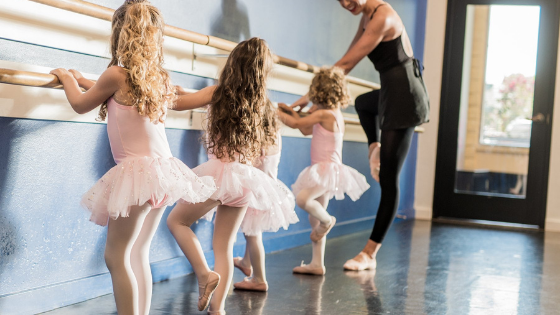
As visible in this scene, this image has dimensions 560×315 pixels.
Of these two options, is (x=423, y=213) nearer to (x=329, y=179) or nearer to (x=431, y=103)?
(x=431, y=103)

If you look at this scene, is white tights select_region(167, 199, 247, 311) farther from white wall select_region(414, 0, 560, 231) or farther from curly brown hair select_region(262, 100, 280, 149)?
white wall select_region(414, 0, 560, 231)

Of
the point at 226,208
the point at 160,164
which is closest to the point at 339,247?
the point at 226,208

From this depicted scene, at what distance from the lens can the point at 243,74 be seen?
77.5 inches

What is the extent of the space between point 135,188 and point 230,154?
1.49ft

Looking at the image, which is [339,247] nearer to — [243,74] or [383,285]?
[383,285]

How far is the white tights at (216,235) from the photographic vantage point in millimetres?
1880

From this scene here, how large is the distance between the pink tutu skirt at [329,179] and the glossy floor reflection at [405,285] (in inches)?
14.3

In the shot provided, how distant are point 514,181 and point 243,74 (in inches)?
156

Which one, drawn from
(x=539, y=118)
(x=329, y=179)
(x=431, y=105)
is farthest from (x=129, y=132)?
(x=539, y=118)

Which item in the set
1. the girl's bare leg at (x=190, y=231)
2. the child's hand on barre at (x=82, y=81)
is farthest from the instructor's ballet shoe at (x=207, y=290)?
the child's hand on barre at (x=82, y=81)

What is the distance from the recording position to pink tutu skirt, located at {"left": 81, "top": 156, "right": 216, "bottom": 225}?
60.8 inches

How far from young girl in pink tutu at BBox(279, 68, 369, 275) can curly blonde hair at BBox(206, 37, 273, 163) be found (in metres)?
0.65

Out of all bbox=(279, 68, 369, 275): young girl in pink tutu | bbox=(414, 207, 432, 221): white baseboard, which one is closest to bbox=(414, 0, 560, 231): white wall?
bbox=(414, 207, 432, 221): white baseboard

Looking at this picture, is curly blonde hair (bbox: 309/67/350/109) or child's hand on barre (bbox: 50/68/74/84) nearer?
child's hand on barre (bbox: 50/68/74/84)
